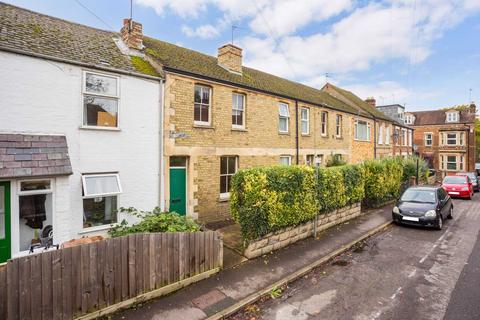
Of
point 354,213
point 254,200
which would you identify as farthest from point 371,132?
point 254,200

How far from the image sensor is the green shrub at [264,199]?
25.3ft

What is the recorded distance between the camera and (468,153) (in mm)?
37531

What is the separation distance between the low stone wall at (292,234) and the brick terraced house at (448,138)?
34.1 metres

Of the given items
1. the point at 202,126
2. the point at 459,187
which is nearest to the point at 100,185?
the point at 202,126

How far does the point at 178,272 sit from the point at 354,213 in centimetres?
952

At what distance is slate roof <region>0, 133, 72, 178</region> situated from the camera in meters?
6.57

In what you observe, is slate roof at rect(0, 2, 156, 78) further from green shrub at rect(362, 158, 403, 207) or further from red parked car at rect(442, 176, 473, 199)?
red parked car at rect(442, 176, 473, 199)

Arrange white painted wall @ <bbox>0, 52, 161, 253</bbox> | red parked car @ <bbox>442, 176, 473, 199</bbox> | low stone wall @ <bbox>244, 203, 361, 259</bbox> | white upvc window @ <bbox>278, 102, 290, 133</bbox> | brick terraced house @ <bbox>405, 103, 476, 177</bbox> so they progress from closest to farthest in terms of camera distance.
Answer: white painted wall @ <bbox>0, 52, 161, 253</bbox> < low stone wall @ <bbox>244, 203, 361, 259</bbox> < white upvc window @ <bbox>278, 102, 290, 133</bbox> < red parked car @ <bbox>442, 176, 473, 199</bbox> < brick terraced house @ <bbox>405, 103, 476, 177</bbox>

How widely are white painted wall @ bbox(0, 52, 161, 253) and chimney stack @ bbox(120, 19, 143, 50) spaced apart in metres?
2.24

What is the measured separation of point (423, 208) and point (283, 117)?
7.97 meters

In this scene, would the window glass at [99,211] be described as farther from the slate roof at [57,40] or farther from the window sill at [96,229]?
the slate roof at [57,40]

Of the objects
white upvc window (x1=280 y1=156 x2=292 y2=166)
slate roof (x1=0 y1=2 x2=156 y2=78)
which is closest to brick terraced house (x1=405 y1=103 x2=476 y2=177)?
white upvc window (x1=280 y1=156 x2=292 y2=166)

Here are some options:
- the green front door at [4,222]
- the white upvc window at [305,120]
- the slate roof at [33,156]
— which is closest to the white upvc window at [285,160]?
the white upvc window at [305,120]

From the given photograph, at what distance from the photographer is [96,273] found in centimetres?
509
